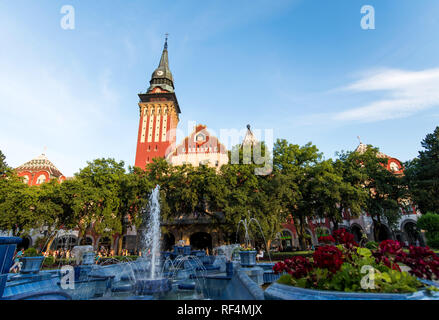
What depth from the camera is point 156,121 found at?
3772 cm

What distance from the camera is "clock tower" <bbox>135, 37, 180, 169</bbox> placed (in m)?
35.7

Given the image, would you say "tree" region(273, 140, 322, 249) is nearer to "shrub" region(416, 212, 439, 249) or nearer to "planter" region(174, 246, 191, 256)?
"shrub" region(416, 212, 439, 249)

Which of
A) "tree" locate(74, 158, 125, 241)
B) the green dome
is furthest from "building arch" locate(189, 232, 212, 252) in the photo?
the green dome

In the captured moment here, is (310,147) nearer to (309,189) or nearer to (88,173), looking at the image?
(309,189)

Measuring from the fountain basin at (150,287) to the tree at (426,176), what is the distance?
1122 inches

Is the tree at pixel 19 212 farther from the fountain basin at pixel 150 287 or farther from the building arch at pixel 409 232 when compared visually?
the building arch at pixel 409 232

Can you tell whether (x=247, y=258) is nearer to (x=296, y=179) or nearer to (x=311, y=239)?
(x=296, y=179)

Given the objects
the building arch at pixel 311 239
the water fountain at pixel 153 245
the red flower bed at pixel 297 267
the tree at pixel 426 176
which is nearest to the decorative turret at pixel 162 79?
the water fountain at pixel 153 245

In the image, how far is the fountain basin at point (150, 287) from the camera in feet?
20.1

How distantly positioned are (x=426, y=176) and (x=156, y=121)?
36.4 meters

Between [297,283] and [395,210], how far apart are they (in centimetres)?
2818

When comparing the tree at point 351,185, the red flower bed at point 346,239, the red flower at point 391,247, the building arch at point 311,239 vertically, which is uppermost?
the tree at point 351,185

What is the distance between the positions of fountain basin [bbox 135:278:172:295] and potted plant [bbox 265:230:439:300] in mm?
4511
